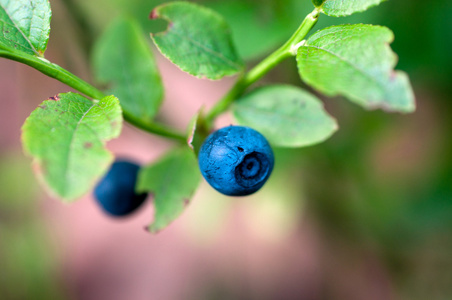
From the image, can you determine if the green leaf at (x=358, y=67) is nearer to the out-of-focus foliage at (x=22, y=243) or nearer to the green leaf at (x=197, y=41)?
the green leaf at (x=197, y=41)

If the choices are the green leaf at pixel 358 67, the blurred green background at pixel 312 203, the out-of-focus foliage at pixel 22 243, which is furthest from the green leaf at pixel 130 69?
the out-of-focus foliage at pixel 22 243

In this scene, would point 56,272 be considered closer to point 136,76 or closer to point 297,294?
point 297,294

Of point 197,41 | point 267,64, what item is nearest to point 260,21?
point 197,41

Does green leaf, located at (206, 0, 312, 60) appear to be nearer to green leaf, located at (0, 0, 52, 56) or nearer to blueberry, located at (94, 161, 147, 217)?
blueberry, located at (94, 161, 147, 217)

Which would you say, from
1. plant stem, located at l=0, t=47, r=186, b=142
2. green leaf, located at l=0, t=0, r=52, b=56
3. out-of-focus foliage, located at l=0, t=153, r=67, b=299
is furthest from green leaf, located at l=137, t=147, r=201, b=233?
out-of-focus foliage, located at l=0, t=153, r=67, b=299

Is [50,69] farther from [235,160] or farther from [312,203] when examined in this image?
[312,203]
